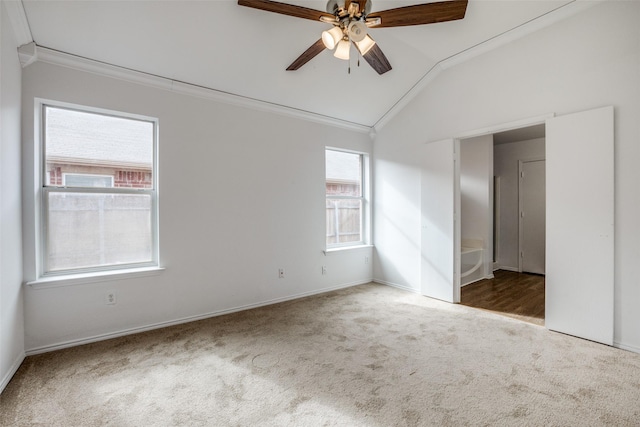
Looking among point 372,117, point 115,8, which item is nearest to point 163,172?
point 115,8

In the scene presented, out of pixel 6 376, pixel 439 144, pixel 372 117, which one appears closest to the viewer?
pixel 6 376

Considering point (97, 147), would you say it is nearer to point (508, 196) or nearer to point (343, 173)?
point (343, 173)

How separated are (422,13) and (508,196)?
4.80 m

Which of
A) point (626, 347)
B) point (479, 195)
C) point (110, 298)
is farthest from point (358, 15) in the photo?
point (479, 195)

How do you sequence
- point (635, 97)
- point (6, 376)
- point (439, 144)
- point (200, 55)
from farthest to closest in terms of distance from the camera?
point (439, 144)
point (200, 55)
point (635, 97)
point (6, 376)

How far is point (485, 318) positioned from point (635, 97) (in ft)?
8.05

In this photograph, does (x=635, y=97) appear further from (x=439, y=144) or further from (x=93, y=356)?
(x=93, y=356)

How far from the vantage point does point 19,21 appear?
2193 millimetres

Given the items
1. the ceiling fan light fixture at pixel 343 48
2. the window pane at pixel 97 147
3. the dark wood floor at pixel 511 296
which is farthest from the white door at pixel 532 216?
the window pane at pixel 97 147

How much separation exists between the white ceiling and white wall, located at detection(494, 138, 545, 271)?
297 cm

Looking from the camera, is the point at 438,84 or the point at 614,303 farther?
the point at 438,84

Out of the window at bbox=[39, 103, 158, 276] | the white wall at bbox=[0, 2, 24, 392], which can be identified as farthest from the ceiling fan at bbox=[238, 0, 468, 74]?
the window at bbox=[39, 103, 158, 276]

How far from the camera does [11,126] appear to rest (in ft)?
7.19

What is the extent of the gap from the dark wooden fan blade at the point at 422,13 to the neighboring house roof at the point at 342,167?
7.86ft
